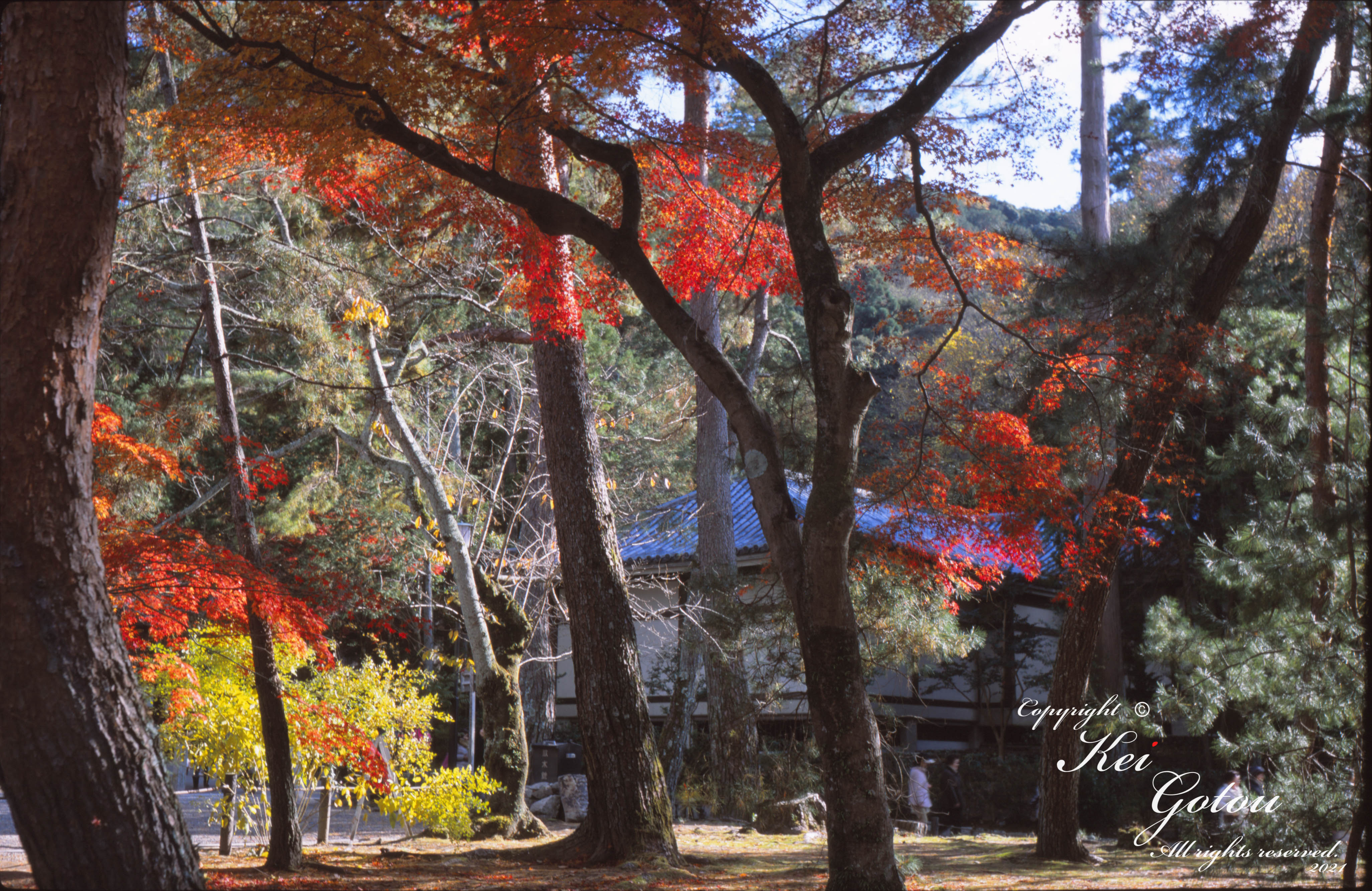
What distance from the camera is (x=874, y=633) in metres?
10.7

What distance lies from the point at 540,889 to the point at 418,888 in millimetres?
914

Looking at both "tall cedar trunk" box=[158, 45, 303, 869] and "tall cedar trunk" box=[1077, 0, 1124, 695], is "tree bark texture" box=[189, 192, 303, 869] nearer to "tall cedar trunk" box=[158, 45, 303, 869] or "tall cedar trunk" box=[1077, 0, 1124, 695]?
"tall cedar trunk" box=[158, 45, 303, 869]

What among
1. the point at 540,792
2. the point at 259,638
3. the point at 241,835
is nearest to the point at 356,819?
the point at 241,835

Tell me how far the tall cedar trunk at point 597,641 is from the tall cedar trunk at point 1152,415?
3.70 m

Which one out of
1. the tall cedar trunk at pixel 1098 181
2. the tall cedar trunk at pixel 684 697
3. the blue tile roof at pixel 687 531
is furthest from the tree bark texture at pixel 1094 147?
the tall cedar trunk at pixel 684 697

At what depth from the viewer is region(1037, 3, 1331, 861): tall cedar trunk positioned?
298 inches

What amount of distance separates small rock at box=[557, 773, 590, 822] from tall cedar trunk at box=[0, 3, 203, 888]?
9794mm

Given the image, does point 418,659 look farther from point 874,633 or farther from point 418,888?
point 418,888

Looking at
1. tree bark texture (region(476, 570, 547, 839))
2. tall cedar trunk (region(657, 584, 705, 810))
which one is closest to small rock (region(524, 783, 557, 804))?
tall cedar trunk (region(657, 584, 705, 810))

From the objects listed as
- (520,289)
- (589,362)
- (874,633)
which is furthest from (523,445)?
(874,633)

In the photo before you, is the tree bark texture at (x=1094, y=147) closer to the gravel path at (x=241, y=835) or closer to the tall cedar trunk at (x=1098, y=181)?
the tall cedar trunk at (x=1098, y=181)

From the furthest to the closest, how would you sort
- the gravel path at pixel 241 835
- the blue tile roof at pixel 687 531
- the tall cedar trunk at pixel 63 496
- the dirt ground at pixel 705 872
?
the blue tile roof at pixel 687 531 < the gravel path at pixel 241 835 < the dirt ground at pixel 705 872 < the tall cedar trunk at pixel 63 496

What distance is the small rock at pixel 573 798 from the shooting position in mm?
13141

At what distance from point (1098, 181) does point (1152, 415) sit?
6.64m
